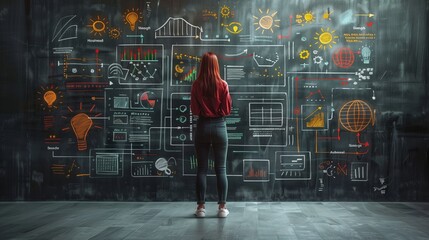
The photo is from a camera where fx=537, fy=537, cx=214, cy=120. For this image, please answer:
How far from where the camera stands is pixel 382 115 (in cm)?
600

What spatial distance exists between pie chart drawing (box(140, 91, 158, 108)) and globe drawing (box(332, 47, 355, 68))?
2069mm

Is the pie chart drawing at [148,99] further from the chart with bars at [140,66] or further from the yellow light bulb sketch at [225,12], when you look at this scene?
the yellow light bulb sketch at [225,12]

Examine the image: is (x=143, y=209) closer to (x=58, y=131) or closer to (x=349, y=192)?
(x=58, y=131)

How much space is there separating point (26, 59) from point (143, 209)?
7.38 feet

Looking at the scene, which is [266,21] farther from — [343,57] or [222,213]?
[222,213]

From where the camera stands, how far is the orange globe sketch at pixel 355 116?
6.00 m

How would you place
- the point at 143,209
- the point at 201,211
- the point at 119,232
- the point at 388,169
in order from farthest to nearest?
the point at 388,169 < the point at 143,209 < the point at 201,211 < the point at 119,232

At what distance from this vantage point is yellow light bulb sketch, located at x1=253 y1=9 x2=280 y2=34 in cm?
605

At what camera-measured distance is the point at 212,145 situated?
203 inches

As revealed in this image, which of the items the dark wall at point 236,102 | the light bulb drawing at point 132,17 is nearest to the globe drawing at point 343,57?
the dark wall at point 236,102

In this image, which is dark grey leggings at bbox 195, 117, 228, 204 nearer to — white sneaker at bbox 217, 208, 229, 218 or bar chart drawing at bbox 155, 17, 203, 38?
white sneaker at bbox 217, 208, 229, 218

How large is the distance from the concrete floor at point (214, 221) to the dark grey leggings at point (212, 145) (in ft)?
0.90

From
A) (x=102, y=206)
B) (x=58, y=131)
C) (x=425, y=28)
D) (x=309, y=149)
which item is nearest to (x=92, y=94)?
(x=58, y=131)

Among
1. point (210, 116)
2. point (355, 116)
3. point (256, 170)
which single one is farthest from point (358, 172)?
point (210, 116)
